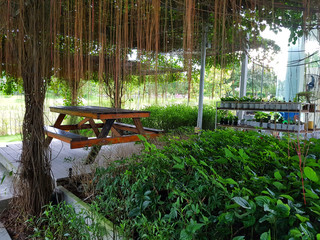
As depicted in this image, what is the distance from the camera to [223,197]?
42.7 inches

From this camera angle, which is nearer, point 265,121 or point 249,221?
point 249,221

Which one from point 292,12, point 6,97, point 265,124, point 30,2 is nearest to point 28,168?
point 30,2

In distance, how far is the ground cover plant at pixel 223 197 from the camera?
748 mm

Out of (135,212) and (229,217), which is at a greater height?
(229,217)

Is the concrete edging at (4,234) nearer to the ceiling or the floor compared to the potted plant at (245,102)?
nearer to the floor

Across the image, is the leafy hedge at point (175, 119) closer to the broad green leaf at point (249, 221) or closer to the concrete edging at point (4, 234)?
the concrete edging at point (4, 234)

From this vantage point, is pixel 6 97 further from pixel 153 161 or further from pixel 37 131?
pixel 153 161

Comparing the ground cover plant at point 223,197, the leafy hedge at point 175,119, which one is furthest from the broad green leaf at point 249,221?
the leafy hedge at point 175,119

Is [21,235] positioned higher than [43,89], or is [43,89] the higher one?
[43,89]

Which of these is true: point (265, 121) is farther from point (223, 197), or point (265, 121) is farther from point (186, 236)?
point (186, 236)

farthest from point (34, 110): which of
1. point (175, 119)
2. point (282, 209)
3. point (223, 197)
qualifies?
point (175, 119)

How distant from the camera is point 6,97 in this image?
17.8ft

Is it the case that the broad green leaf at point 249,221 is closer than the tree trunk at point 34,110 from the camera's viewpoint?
Yes

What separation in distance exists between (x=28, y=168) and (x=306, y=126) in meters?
3.66
